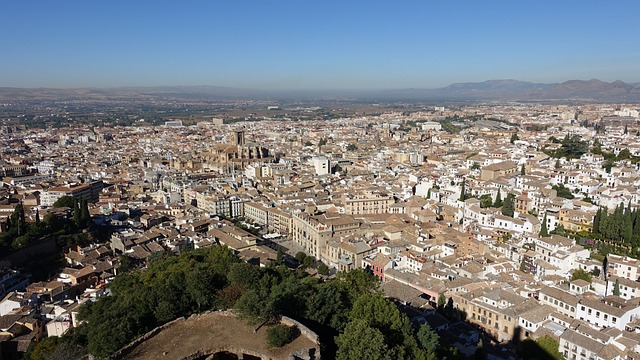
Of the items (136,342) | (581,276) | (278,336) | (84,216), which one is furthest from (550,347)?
(84,216)

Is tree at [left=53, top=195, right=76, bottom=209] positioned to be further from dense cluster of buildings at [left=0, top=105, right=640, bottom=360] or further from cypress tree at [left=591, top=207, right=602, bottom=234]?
cypress tree at [left=591, top=207, right=602, bottom=234]

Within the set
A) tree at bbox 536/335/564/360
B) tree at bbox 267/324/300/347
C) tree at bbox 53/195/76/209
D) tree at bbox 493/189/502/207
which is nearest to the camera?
tree at bbox 267/324/300/347

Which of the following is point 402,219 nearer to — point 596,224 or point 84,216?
point 596,224

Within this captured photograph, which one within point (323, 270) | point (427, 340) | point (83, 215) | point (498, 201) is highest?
point (427, 340)

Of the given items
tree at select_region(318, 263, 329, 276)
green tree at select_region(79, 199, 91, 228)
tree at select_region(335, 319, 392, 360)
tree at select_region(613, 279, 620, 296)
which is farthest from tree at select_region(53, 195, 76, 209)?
tree at select_region(613, 279, 620, 296)

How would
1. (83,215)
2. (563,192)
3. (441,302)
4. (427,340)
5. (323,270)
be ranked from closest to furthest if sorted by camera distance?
1. (427,340)
2. (441,302)
3. (323,270)
4. (83,215)
5. (563,192)

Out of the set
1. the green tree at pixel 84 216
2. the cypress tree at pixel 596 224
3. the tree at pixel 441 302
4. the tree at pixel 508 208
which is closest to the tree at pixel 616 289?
the cypress tree at pixel 596 224

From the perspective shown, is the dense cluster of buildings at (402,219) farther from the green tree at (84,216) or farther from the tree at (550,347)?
the green tree at (84,216)

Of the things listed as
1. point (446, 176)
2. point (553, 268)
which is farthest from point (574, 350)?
point (446, 176)
